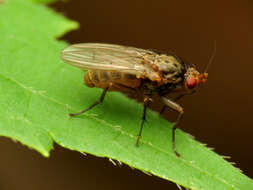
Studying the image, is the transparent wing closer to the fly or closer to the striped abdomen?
the fly

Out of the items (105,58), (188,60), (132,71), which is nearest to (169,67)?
(132,71)

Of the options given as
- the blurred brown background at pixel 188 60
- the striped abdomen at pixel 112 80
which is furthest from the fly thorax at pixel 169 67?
the blurred brown background at pixel 188 60

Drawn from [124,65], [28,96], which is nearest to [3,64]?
[28,96]

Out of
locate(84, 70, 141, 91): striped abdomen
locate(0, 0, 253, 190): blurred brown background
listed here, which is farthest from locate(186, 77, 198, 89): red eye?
locate(0, 0, 253, 190): blurred brown background

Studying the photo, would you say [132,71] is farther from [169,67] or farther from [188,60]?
[188,60]

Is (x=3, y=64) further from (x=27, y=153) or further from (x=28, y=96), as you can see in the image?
(x=27, y=153)
